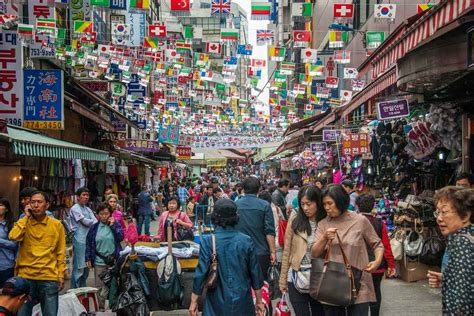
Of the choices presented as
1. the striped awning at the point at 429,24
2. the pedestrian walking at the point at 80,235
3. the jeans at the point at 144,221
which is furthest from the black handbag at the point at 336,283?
the jeans at the point at 144,221

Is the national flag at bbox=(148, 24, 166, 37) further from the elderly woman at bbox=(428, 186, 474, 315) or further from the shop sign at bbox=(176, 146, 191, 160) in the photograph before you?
the shop sign at bbox=(176, 146, 191, 160)

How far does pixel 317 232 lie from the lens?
5270mm

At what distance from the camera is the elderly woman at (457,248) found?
11.2 ft

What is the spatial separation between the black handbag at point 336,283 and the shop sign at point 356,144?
1026 centimetres

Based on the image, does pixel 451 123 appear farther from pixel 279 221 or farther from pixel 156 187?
pixel 156 187

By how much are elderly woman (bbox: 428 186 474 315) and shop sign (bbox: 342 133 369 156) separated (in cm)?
1121

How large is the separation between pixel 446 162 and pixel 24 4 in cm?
1130

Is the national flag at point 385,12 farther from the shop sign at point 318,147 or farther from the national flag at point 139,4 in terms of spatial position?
the shop sign at point 318,147

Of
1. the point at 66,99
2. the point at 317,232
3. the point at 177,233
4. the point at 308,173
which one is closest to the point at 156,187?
the point at 308,173

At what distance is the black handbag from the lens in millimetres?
4820

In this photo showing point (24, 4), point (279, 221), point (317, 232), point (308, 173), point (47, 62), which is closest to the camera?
point (317, 232)

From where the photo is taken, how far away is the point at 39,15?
48.4 feet

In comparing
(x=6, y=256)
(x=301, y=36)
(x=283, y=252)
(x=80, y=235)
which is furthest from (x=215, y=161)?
(x=283, y=252)

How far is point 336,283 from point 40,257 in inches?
127
